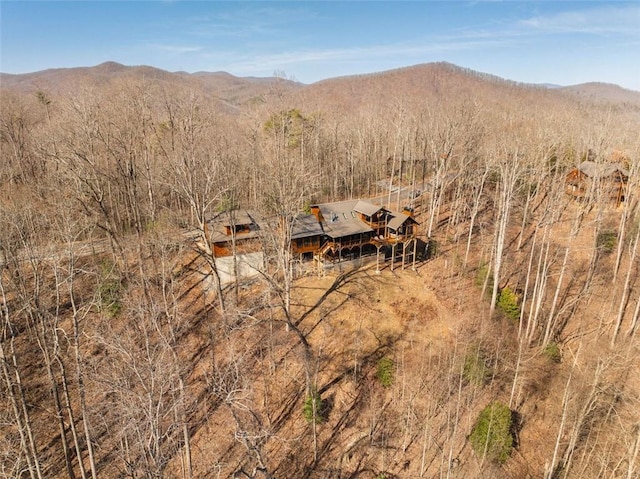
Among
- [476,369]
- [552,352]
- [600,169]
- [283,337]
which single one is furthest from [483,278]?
[283,337]

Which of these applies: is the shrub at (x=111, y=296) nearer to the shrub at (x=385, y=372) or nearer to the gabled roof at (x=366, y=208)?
the shrub at (x=385, y=372)

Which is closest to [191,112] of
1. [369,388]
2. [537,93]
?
[369,388]

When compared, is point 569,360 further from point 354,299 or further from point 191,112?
point 191,112

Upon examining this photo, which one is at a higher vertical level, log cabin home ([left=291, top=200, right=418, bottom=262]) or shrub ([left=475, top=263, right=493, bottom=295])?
log cabin home ([left=291, top=200, right=418, bottom=262])

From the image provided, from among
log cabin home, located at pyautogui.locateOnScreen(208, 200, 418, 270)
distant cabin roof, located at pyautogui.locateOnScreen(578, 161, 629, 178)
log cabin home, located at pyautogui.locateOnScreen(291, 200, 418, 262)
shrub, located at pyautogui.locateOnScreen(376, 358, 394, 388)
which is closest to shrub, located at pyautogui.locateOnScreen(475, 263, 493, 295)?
log cabin home, located at pyautogui.locateOnScreen(208, 200, 418, 270)

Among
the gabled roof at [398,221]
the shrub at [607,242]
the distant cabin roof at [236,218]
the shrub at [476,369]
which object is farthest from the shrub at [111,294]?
the shrub at [607,242]

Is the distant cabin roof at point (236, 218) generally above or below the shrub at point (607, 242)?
above

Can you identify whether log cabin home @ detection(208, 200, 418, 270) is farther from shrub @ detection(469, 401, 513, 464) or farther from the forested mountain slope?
shrub @ detection(469, 401, 513, 464)
